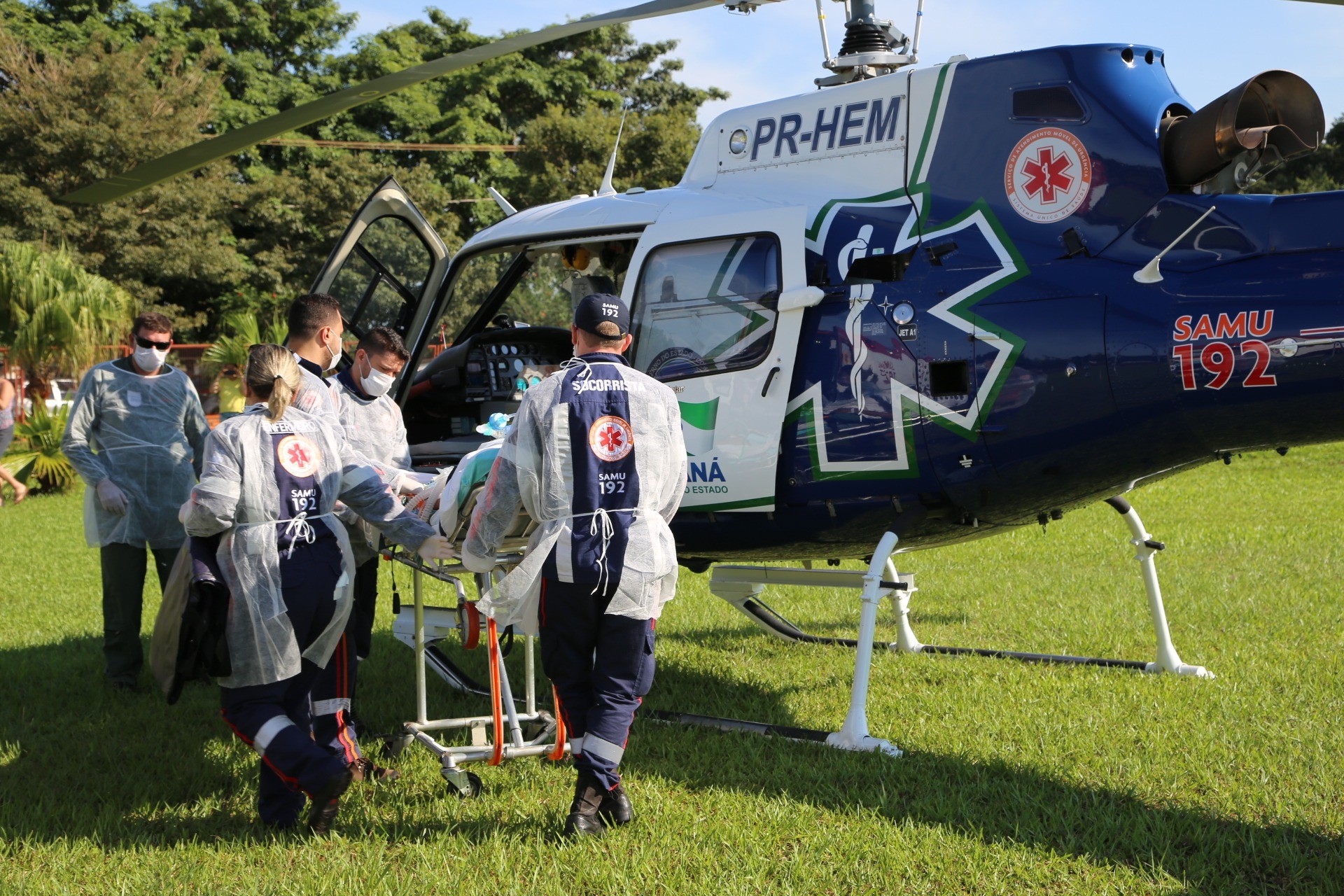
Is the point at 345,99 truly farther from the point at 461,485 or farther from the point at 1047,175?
the point at 1047,175

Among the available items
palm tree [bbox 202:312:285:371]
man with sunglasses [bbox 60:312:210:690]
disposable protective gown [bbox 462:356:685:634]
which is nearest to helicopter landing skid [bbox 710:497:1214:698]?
disposable protective gown [bbox 462:356:685:634]

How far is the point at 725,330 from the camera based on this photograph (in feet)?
17.7

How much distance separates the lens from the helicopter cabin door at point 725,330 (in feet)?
17.1

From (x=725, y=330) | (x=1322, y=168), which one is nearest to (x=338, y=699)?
(x=725, y=330)

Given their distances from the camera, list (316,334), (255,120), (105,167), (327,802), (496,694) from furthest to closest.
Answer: (255,120) → (105,167) → (316,334) → (496,694) → (327,802)

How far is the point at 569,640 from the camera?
405cm

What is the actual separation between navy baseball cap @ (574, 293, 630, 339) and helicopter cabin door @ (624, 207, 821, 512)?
4.03 feet

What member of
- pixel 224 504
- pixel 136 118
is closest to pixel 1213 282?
pixel 224 504

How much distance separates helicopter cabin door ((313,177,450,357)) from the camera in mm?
6434

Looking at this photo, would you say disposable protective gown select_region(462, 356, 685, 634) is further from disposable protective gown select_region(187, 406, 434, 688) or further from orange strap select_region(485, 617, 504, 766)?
disposable protective gown select_region(187, 406, 434, 688)

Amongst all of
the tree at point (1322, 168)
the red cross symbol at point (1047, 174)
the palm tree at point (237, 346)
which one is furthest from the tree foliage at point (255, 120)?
the red cross symbol at point (1047, 174)

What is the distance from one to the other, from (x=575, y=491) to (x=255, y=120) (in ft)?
96.2

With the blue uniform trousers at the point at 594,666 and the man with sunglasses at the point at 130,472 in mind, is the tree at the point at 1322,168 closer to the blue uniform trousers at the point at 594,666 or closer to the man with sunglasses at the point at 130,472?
the man with sunglasses at the point at 130,472

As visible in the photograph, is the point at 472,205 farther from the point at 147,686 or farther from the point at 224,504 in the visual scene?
the point at 224,504
